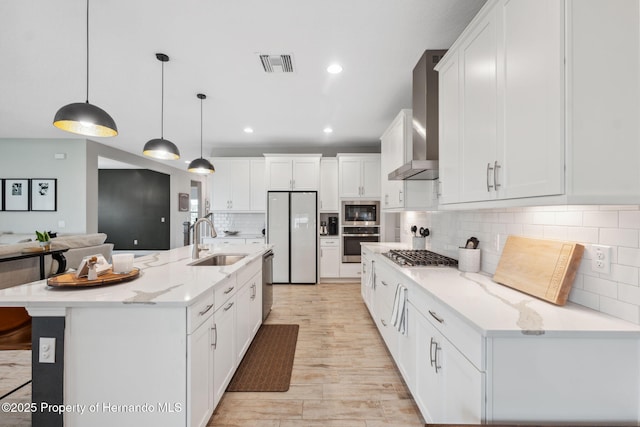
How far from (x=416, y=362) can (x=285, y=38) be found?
2626mm


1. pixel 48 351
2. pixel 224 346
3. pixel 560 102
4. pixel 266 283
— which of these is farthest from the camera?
pixel 266 283

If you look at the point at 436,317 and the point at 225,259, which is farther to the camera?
the point at 225,259

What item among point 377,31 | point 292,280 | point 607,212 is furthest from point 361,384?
point 292,280

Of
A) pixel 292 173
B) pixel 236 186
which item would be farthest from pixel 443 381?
pixel 236 186

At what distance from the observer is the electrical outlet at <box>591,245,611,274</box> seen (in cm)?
129

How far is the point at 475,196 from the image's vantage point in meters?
1.71

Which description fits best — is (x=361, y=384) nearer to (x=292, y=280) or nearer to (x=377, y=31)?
(x=377, y=31)

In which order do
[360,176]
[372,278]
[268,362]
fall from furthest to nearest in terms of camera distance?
[360,176]
[372,278]
[268,362]

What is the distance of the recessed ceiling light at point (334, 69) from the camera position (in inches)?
112

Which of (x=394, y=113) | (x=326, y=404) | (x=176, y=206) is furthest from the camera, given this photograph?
(x=176, y=206)

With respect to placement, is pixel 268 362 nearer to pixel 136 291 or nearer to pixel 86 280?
pixel 136 291

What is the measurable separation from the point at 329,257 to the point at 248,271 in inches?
119

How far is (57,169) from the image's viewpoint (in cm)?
566

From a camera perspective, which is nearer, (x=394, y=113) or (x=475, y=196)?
(x=475, y=196)
